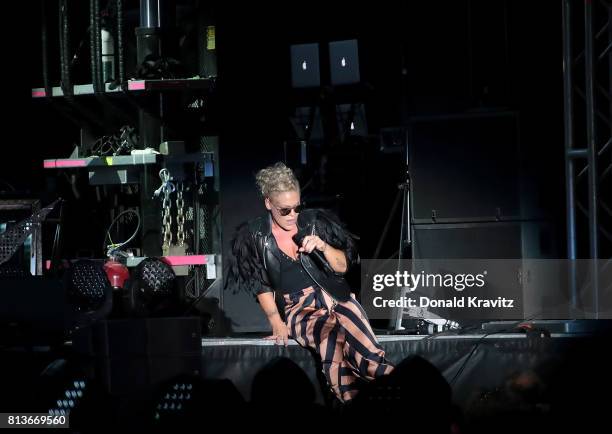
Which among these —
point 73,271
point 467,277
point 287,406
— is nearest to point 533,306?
point 467,277

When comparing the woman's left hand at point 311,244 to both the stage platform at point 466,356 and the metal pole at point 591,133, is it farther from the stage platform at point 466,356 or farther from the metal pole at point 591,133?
the metal pole at point 591,133

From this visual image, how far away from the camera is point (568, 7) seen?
650 centimetres

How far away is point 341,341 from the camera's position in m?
5.30

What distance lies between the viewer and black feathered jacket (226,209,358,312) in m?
5.42

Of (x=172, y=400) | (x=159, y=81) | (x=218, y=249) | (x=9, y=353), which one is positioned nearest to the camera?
(x=172, y=400)

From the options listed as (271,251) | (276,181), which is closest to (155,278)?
(271,251)

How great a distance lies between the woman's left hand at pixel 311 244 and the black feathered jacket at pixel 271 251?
24cm

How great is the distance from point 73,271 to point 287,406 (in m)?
1.80

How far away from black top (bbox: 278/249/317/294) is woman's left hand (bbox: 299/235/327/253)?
35cm

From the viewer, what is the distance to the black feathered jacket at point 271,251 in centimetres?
542

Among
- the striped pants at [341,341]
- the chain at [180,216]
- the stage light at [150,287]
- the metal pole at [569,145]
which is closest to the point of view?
the striped pants at [341,341]

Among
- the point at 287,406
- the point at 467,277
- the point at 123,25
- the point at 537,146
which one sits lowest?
the point at 287,406

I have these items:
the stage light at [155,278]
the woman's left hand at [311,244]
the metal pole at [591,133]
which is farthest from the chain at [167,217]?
the metal pole at [591,133]

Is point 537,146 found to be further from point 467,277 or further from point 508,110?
point 467,277
